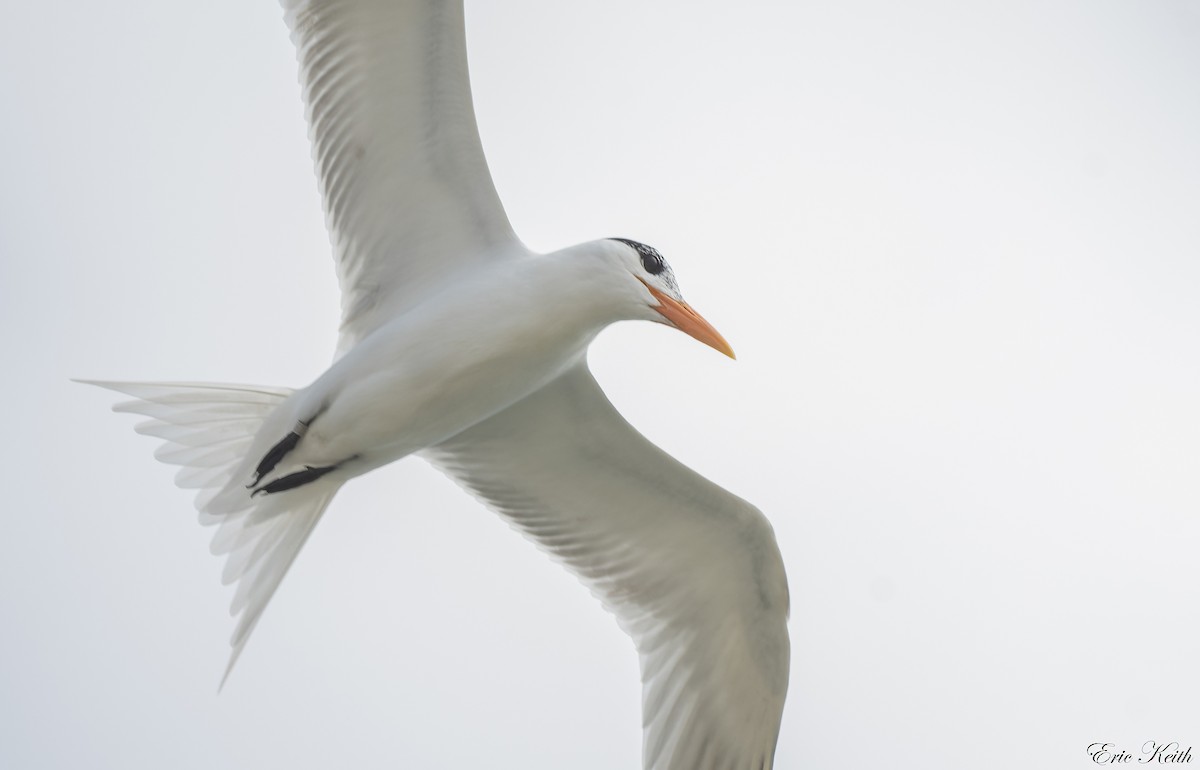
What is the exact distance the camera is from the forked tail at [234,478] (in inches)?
239

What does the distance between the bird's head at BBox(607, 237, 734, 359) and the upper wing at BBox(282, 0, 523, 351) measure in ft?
2.03

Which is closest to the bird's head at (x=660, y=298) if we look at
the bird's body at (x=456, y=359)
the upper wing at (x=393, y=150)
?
the bird's body at (x=456, y=359)

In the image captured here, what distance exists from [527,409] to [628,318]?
95 cm

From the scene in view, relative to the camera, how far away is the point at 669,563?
6809 mm

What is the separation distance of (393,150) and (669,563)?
2.57 meters

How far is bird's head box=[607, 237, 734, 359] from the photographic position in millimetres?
5879

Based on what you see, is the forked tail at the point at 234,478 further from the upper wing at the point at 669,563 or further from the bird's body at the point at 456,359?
the upper wing at the point at 669,563

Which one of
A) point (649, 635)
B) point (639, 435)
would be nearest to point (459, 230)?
point (639, 435)

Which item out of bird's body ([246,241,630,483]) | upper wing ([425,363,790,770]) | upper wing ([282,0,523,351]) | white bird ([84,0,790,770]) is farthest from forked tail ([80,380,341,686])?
upper wing ([425,363,790,770])

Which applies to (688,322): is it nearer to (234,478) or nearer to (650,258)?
(650,258)

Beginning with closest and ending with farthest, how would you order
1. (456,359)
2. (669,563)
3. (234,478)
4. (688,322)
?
(456,359), (688,322), (234,478), (669,563)

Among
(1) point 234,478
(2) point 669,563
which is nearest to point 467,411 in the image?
(1) point 234,478

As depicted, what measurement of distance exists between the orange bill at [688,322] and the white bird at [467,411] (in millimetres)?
10

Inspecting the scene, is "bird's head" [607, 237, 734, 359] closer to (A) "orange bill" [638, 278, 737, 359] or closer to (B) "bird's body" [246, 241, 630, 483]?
(A) "orange bill" [638, 278, 737, 359]
